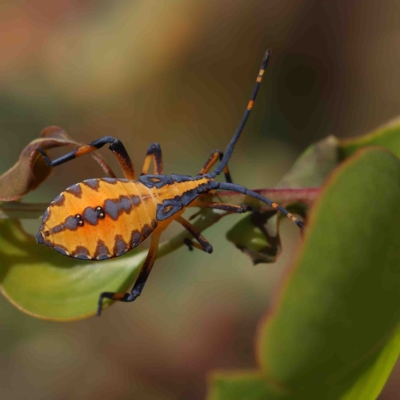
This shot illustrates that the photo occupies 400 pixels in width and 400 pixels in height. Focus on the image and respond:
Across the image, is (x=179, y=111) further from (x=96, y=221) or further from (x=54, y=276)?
(x=54, y=276)

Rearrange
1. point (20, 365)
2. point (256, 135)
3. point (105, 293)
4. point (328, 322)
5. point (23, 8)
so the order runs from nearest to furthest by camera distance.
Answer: point (328, 322) → point (105, 293) → point (20, 365) → point (256, 135) → point (23, 8)

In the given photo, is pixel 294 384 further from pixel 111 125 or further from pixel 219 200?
pixel 111 125

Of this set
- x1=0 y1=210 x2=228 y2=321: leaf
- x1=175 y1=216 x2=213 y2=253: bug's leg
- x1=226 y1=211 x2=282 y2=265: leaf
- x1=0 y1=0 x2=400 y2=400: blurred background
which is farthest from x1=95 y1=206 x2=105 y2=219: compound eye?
x1=0 y1=0 x2=400 y2=400: blurred background

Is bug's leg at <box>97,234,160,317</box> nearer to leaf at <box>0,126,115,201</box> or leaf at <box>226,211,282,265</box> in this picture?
leaf at <box>226,211,282,265</box>

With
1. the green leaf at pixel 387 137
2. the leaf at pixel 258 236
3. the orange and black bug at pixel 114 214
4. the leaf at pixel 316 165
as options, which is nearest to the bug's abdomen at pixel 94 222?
the orange and black bug at pixel 114 214

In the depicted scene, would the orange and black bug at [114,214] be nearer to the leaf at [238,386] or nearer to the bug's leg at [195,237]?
the bug's leg at [195,237]

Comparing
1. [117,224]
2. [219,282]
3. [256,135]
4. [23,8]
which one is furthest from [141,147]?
[117,224]
